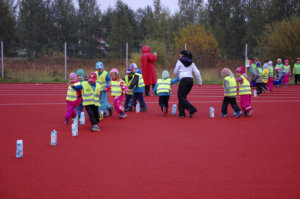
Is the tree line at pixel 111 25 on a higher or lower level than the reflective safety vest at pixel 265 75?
higher

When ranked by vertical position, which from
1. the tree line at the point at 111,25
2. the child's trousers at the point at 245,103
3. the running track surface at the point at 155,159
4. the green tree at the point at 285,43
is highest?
the tree line at the point at 111,25

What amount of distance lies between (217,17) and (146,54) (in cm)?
4704

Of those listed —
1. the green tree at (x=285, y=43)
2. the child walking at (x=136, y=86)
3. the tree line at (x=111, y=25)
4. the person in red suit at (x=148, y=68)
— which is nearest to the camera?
the child walking at (x=136, y=86)

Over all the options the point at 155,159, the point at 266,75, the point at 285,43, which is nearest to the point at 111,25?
the point at 285,43

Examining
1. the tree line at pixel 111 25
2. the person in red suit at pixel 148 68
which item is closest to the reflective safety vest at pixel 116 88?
the person in red suit at pixel 148 68

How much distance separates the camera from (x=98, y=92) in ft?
30.4

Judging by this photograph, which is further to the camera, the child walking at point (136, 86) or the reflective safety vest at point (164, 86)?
the child walking at point (136, 86)

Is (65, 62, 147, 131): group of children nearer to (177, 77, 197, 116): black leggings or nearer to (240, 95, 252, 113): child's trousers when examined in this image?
(177, 77, 197, 116): black leggings

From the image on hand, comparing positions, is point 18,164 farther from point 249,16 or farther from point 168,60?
point 249,16

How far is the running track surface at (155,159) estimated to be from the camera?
490cm

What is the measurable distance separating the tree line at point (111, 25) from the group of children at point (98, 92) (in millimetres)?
41475

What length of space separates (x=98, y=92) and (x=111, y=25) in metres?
52.8

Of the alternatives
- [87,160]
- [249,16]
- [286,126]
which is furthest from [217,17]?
[87,160]

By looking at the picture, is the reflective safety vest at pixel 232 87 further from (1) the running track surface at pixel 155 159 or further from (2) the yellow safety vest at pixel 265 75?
(2) the yellow safety vest at pixel 265 75
